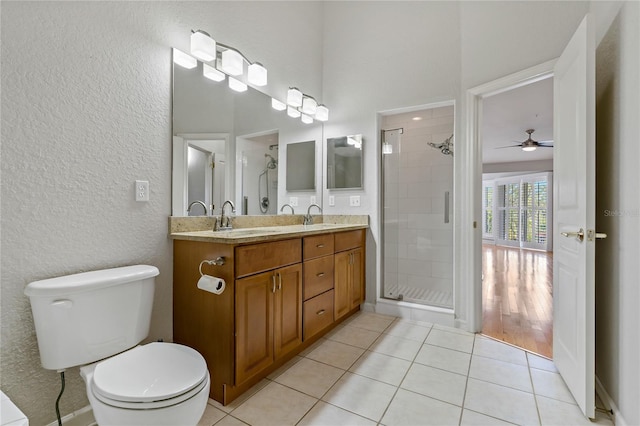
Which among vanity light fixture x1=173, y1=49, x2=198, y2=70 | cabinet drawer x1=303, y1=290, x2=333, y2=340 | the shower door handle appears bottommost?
cabinet drawer x1=303, y1=290, x2=333, y2=340

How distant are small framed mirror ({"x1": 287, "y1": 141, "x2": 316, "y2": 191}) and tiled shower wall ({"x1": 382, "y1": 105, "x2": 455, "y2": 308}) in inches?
28.7

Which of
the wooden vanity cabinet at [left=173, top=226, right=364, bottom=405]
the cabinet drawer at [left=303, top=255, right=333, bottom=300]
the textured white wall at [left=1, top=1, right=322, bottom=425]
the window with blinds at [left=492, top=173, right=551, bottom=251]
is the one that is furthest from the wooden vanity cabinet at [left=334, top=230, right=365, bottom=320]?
the window with blinds at [left=492, top=173, right=551, bottom=251]

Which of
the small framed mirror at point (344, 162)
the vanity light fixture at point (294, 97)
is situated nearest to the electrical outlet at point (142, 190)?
the vanity light fixture at point (294, 97)

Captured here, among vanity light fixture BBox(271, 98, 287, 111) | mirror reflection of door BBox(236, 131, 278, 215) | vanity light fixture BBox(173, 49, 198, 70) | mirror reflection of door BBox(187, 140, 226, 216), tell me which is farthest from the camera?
vanity light fixture BBox(271, 98, 287, 111)

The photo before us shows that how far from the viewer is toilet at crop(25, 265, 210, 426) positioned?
38.4 inches

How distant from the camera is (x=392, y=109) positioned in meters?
2.79

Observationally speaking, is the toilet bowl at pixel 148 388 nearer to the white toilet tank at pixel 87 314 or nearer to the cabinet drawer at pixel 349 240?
the white toilet tank at pixel 87 314

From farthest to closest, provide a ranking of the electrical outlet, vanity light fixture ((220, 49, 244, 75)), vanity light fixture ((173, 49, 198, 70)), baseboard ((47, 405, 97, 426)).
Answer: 1. vanity light fixture ((220, 49, 244, 75))
2. vanity light fixture ((173, 49, 198, 70))
3. the electrical outlet
4. baseboard ((47, 405, 97, 426))

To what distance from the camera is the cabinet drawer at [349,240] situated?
240 cm

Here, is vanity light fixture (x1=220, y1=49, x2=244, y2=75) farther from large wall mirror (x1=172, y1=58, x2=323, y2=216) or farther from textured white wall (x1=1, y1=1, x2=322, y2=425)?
textured white wall (x1=1, y1=1, x2=322, y2=425)

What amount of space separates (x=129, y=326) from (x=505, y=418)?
1.80m

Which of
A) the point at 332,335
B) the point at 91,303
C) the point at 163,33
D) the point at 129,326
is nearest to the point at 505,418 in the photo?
the point at 332,335

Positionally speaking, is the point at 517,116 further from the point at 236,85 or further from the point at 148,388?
the point at 148,388

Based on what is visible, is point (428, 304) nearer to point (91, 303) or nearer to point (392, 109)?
point (392, 109)
